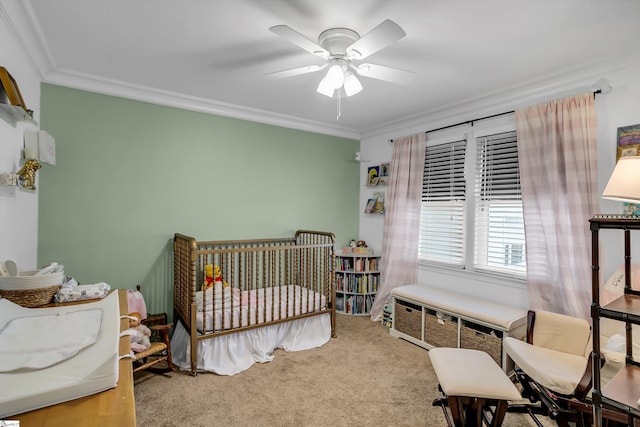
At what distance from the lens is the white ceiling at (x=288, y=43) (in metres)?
1.71

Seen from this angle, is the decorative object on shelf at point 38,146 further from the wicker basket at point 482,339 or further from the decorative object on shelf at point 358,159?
the wicker basket at point 482,339

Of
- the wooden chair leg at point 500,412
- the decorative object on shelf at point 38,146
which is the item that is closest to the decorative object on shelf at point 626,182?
the wooden chair leg at point 500,412

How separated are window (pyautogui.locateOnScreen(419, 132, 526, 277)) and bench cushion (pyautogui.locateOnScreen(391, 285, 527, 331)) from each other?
33 cm

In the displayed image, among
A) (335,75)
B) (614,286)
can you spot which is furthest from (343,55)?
(614,286)

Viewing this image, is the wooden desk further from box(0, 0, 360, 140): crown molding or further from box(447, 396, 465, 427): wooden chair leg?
box(0, 0, 360, 140): crown molding

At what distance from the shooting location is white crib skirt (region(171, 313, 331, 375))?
2.55 meters

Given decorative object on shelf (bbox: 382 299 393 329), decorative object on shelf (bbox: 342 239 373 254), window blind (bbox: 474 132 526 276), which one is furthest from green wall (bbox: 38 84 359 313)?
window blind (bbox: 474 132 526 276)

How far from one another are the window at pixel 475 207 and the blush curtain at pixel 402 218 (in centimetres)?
13

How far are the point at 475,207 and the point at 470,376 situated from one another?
1890mm

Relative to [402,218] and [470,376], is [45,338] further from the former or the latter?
[402,218]

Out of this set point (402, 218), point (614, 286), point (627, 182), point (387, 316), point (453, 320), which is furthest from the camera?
point (402, 218)

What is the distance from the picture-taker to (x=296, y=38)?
1688 millimetres

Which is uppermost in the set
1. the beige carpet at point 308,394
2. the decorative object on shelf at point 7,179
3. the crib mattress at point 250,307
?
the decorative object on shelf at point 7,179

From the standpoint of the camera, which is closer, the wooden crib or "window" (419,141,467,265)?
the wooden crib
